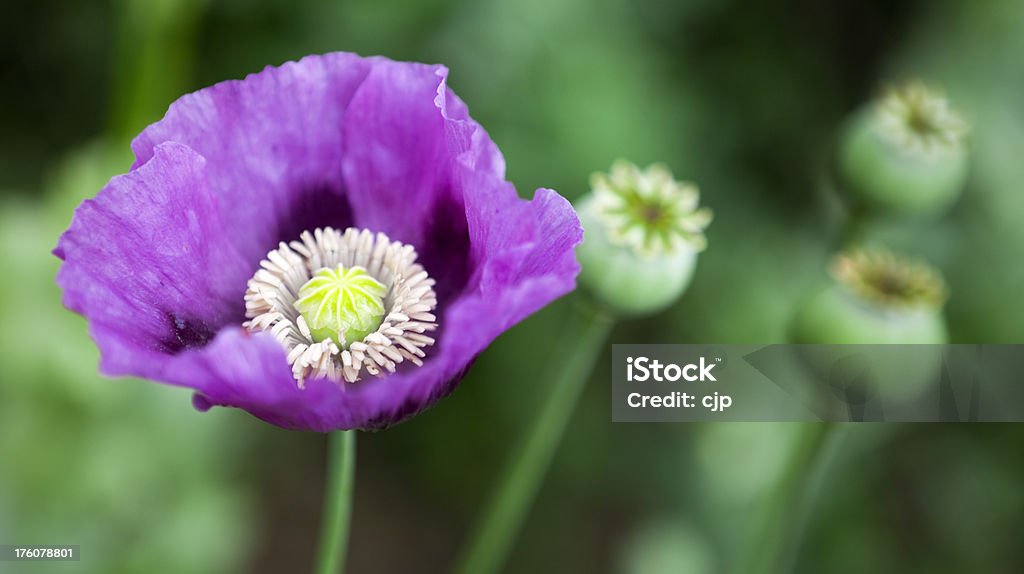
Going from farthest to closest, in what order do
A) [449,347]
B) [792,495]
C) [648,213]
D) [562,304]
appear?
[562,304] < [792,495] < [648,213] < [449,347]

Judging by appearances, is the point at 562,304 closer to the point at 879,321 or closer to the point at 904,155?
the point at 904,155

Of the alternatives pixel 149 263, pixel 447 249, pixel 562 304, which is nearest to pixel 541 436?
pixel 447 249

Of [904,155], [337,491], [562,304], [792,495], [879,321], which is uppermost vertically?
[562,304]

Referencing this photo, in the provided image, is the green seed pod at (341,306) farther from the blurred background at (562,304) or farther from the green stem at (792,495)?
the blurred background at (562,304)

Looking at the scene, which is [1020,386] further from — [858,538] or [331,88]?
[331,88]

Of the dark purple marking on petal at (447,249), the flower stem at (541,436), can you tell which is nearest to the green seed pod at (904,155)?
the flower stem at (541,436)

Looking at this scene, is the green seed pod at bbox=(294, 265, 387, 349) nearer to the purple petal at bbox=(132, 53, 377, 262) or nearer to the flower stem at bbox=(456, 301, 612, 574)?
the purple petal at bbox=(132, 53, 377, 262)

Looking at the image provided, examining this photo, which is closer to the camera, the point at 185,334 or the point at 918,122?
the point at 185,334

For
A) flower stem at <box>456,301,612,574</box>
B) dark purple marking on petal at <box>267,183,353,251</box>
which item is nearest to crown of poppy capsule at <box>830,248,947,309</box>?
flower stem at <box>456,301,612,574</box>
